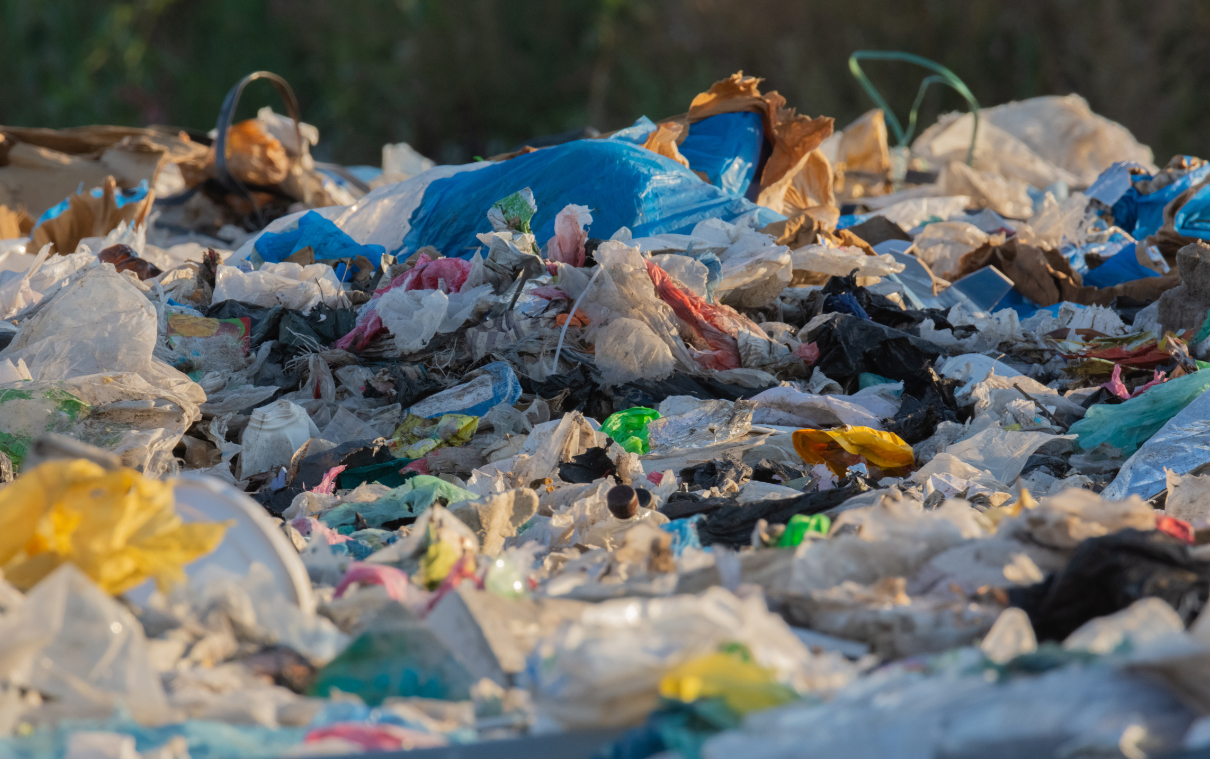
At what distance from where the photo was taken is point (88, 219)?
15.0ft

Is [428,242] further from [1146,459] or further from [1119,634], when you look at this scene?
[1119,634]

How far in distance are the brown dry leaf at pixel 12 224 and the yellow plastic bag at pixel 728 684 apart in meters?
4.18

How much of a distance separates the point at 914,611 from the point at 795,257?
2391 mm

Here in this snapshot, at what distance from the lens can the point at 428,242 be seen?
3951 mm

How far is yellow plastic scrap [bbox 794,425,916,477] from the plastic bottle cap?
0.71 meters

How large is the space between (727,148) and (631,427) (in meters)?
1.92

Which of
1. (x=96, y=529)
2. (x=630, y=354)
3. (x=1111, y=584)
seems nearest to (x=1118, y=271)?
(x=630, y=354)

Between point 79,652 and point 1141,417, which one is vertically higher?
point 79,652

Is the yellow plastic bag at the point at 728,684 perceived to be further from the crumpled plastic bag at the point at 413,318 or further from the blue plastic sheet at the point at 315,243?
the blue plastic sheet at the point at 315,243

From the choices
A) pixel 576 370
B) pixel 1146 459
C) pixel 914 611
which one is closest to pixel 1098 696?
pixel 914 611

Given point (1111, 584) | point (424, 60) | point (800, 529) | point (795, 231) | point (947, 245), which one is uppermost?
point (1111, 584)

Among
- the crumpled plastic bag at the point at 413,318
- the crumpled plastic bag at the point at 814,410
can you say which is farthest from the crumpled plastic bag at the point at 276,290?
the crumpled plastic bag at the point at 814,410

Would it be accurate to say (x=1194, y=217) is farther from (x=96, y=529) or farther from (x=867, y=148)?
(x=96, y=529)

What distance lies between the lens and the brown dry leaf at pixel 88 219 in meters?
4.48
